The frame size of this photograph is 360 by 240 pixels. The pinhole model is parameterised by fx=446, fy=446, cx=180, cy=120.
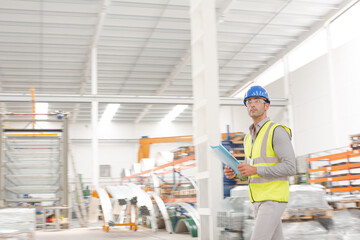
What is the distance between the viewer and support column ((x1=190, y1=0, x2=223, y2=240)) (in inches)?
300

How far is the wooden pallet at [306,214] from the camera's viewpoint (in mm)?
6824

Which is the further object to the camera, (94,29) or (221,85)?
(221,85)

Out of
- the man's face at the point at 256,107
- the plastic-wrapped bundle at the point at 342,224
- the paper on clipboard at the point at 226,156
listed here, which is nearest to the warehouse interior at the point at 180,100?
the plastic-wrapped bundle at the point at 342,224

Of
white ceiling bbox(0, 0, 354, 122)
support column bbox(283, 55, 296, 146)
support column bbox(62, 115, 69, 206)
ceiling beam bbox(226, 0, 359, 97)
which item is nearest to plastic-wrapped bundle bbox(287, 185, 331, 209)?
support column bbox(62, 115, 69, 206)

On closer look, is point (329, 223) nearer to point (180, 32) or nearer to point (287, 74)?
point (180, 32)

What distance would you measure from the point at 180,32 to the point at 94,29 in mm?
3394

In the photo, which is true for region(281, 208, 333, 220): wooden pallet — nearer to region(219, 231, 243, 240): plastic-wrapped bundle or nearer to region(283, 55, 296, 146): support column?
region(219, 231, 243, 240): plastic-wrapped bundle

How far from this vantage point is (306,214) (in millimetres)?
6883

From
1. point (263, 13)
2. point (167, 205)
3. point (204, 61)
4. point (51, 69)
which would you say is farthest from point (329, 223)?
point (51, 69)

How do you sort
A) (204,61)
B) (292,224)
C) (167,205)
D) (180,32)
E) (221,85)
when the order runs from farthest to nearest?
(221,85) < (180,32) < (167,205) < (204,61) < (292,224)

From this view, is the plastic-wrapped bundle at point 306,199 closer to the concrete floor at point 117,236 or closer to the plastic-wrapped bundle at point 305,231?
the plastic-wrapped bundle at point 305,231

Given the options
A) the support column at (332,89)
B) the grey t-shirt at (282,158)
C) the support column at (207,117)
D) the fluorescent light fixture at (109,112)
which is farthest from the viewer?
the fluorescent light fixture at (109,112)

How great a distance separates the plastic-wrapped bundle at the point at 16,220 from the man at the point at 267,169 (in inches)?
200

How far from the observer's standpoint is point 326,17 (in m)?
17.0
